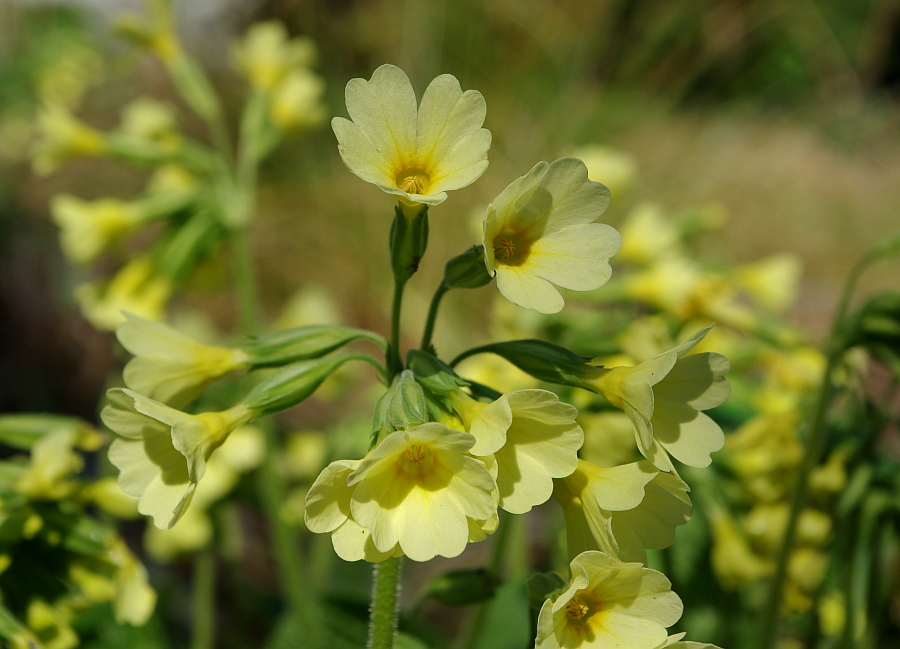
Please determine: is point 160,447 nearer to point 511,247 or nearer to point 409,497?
point 409,497

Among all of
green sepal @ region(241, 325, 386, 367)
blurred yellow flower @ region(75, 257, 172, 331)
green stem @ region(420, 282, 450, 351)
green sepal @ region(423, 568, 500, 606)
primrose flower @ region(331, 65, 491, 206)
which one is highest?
primrose flower @ region(331, 65, 491, 206)

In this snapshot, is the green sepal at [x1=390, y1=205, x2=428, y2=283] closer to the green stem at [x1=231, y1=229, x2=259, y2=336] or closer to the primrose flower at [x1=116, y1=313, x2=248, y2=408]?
the primrose flower at [x1=116, y1=313, x2=248, y2=408]

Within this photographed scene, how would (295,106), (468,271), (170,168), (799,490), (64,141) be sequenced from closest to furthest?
(468,271)
(799,490)
(64,141)
(295,106)
(170,168)

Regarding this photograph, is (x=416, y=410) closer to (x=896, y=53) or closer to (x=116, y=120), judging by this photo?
(x=116, y=120)

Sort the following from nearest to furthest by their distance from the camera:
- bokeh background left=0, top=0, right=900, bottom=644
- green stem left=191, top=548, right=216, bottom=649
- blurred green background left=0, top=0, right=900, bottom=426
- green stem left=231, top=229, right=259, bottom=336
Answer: green stem left=231, top=229, right=259, bottom=336, green stem left=191, top=548, right=216, bottom=649, bokeh background left=0, top=0, right=900, bottom=644, blurred green background left=0, top=0, right=900, bottom=426

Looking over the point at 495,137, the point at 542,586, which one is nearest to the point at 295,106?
the point at 542,586

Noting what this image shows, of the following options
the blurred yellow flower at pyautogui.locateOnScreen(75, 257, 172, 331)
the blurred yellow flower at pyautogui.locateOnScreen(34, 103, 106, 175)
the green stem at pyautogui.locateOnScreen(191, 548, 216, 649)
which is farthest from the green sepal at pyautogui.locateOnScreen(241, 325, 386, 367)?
the blurred yellow flower at pyautogui.locateOnScreen(34, 103, 106, 175)
